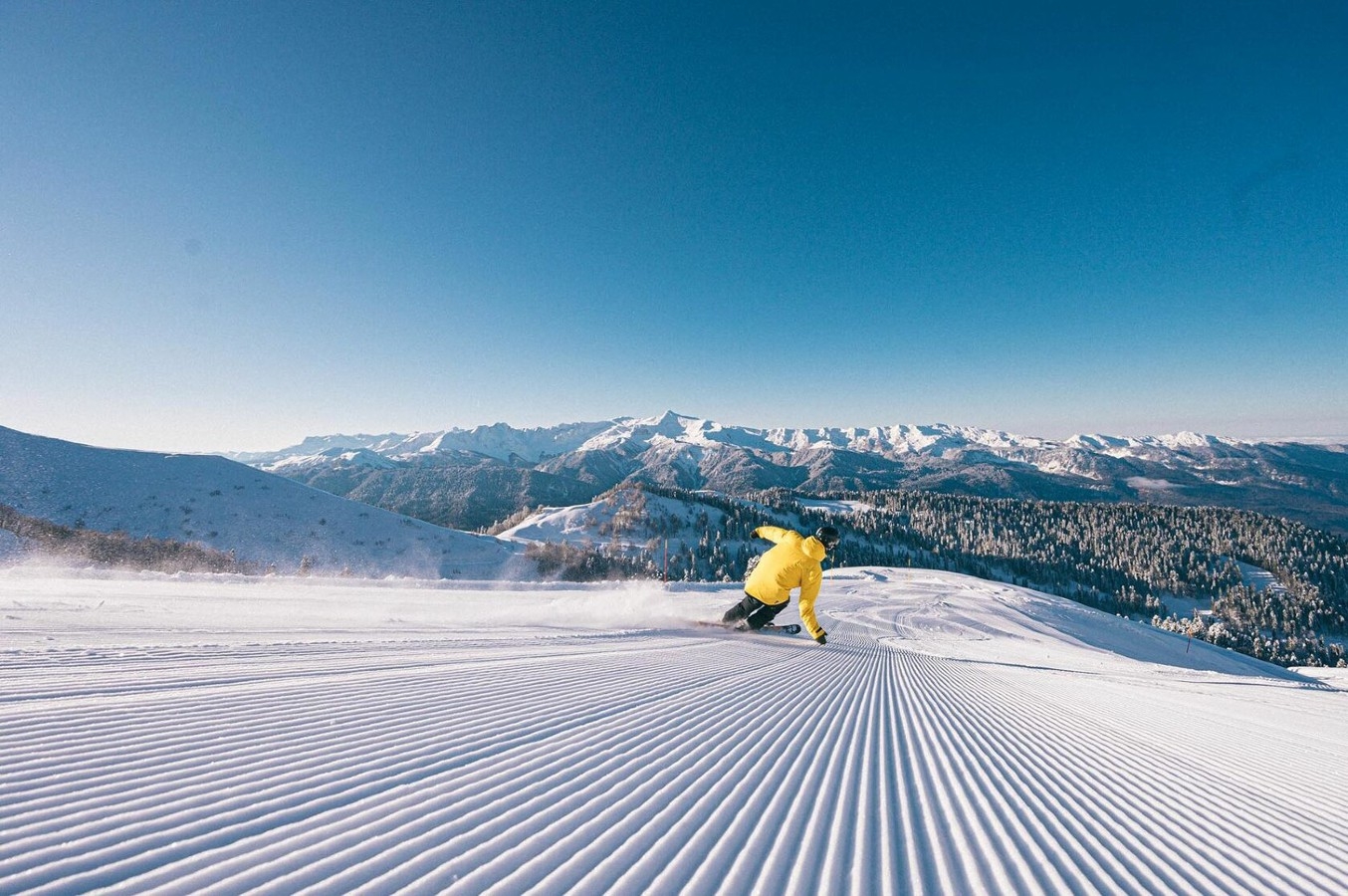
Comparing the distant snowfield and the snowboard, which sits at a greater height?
the distant snowfield

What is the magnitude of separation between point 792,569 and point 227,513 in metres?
57.5

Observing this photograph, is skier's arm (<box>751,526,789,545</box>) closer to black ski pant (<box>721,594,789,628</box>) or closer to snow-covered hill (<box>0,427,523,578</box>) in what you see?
black ski pant (<box>721,594,789,628</box>)

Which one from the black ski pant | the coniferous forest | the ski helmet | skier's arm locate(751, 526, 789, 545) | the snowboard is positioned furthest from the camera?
the coniferous forest

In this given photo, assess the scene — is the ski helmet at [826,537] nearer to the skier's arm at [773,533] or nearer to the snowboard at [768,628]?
the skier's arm at [773,533]

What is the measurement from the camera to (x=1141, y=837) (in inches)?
135

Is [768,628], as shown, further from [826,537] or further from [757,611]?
[826,537]

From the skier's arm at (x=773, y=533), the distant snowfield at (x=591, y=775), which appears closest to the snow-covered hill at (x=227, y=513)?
the distant snowfield at (x=591, y=775)

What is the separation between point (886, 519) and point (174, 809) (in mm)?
176594

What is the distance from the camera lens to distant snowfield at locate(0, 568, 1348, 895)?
242cm

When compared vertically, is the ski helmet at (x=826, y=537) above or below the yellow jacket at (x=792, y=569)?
above

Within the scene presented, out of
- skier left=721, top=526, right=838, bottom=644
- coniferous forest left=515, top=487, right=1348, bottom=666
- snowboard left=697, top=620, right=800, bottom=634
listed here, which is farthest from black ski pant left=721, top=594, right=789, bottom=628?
coniferous forest left=515, top=487, right=1348, bottom=666

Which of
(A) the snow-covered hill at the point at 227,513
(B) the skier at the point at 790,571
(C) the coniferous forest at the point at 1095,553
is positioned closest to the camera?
(B) the skier at the point at 790,571

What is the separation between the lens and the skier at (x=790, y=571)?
9242mm

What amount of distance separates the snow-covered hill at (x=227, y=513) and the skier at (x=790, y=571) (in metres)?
38.6
